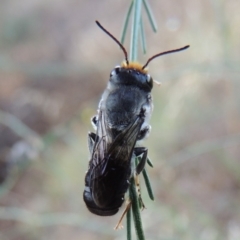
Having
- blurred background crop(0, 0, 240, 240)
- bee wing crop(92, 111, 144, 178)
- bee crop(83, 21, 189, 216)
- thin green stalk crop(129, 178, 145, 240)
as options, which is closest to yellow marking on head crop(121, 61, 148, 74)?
bee crop(83, 21, 189, 216)

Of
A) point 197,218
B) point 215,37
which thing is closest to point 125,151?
point 197,218

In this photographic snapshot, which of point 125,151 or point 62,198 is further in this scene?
point 62,198

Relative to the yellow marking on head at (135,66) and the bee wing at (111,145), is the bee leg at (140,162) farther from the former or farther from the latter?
the yellow marking on head at (135,66)

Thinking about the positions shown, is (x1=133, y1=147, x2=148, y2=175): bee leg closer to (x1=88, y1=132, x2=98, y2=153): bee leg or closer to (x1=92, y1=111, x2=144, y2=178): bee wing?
(x1=92, y1=111, x2=144, y2=178): bee wing

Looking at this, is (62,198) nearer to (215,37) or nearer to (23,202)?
(23,202)

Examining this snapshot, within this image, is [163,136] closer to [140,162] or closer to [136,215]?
[140,162]

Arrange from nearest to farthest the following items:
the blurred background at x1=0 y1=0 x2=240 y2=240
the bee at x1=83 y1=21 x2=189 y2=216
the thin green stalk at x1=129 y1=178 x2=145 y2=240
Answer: the thin green stalk at x1=129 y1=178 x2=145 y2=240
the bee at x1=83 y1=21 x2=189 y2=216
the blurred background at x1=0 y1=0 x2=240 y2=240

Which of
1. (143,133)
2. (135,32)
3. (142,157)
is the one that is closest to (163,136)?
(143,133)
